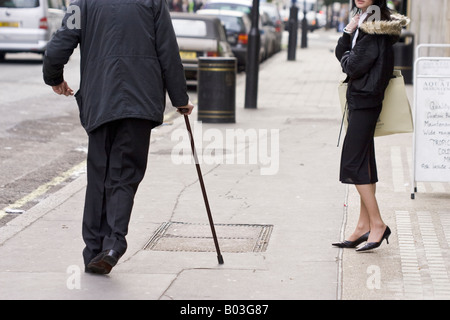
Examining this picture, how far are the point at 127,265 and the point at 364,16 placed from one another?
2232 mm

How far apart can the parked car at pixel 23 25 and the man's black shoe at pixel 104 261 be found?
1799 cm

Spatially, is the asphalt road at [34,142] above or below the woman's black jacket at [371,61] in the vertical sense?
below

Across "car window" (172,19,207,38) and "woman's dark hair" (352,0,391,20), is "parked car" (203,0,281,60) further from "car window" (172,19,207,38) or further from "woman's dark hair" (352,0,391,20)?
"woman's dark hair" (352,0,391,20)

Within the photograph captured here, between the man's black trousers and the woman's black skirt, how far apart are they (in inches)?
54.4

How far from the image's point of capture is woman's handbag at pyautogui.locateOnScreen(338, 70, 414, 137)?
631 centimetres

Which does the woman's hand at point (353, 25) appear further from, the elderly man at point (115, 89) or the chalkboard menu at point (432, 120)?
the chalkboard menu at point (432, 120)

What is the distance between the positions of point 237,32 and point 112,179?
18.3 metres

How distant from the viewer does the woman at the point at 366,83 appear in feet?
19.9

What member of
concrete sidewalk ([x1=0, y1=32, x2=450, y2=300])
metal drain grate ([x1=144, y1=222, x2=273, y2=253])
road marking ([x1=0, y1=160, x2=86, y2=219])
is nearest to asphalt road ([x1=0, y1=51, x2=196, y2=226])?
road marking ([x1=0, y1=160, x2=86, y2=219])

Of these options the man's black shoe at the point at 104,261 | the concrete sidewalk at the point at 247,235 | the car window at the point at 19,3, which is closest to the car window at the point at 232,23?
the car window at the point at 19,3

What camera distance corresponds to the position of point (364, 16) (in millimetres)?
6133

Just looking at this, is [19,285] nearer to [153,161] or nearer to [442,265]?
[442,265]

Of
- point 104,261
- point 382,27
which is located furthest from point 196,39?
point 104,261
